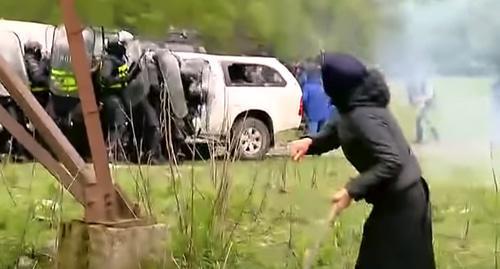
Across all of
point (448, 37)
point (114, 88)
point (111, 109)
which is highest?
point (448, 37)

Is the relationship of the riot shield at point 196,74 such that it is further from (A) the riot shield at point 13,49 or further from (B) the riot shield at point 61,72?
(A) the riot shield at point 13,49

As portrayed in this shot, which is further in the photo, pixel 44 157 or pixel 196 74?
pixel 196 74

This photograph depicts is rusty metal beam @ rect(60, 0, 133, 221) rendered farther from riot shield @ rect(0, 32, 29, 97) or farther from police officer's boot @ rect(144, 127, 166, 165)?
riot shield @ rect(0, 32, 29, 97)

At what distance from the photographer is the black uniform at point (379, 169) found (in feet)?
14.6

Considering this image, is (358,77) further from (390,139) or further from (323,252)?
(323,252)

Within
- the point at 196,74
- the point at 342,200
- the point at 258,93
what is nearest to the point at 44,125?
the point at 342,200

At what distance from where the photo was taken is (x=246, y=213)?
283 inches

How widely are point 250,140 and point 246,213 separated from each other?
8.11 ft

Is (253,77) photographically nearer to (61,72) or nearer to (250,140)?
(61,72)

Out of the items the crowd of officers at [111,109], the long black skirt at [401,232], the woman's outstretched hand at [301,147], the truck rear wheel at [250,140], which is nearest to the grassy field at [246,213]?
the truck rear wheel at [250,140]

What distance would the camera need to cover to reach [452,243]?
7.72 meters

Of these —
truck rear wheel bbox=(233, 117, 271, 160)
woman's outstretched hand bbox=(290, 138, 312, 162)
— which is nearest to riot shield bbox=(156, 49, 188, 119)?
truck rear wheel bbox=(233, 117, 271, 160)

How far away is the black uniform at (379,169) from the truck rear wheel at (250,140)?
233cm

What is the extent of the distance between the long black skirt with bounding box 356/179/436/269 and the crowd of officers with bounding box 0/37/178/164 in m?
2.75
